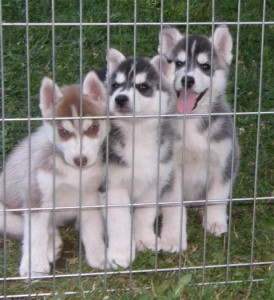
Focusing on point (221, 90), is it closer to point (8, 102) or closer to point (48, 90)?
point (48, 90)

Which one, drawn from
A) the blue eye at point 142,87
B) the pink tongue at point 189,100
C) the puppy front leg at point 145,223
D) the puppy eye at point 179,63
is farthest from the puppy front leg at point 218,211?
the blue eye at point 142,87

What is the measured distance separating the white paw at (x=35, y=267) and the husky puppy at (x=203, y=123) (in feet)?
2.53

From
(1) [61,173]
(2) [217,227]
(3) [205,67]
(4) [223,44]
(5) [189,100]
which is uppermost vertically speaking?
(4) [223,44]

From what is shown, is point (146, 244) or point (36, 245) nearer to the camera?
point (36, 245)

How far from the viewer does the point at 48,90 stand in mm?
4441

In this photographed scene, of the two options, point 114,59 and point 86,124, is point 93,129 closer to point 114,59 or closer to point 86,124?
point 86,124

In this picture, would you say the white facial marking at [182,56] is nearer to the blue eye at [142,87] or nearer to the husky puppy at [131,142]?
the husky puppy at [131,142]

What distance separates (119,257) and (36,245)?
48cm

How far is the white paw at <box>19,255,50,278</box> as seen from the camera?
450 cm

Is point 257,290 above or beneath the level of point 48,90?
beneath

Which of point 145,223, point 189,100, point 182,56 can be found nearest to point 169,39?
point 182,56

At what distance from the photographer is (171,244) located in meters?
4.91

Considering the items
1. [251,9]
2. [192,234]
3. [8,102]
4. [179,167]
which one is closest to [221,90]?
[179,167]

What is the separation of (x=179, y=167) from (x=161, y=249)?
538 millimetres
